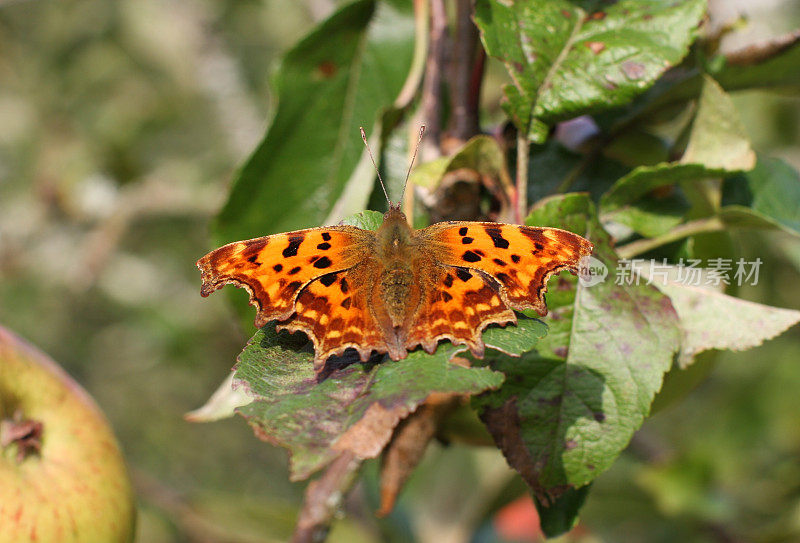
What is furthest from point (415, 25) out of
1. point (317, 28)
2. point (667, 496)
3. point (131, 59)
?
point (131, 59)

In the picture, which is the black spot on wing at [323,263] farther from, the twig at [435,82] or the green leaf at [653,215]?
the green leaf at [653,215]

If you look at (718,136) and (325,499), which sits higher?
(718,136)

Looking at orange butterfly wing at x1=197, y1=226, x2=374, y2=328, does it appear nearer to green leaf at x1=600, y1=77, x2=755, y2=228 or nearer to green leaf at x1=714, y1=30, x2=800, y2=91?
green leaf at x1=600, y1=77, x2=755, y2=228

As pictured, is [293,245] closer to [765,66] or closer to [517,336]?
[517,336]

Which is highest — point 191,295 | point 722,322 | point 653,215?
point 653,215

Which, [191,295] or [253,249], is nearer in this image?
[253,249]

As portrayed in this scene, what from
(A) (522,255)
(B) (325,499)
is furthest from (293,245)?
(B) (325,499)
